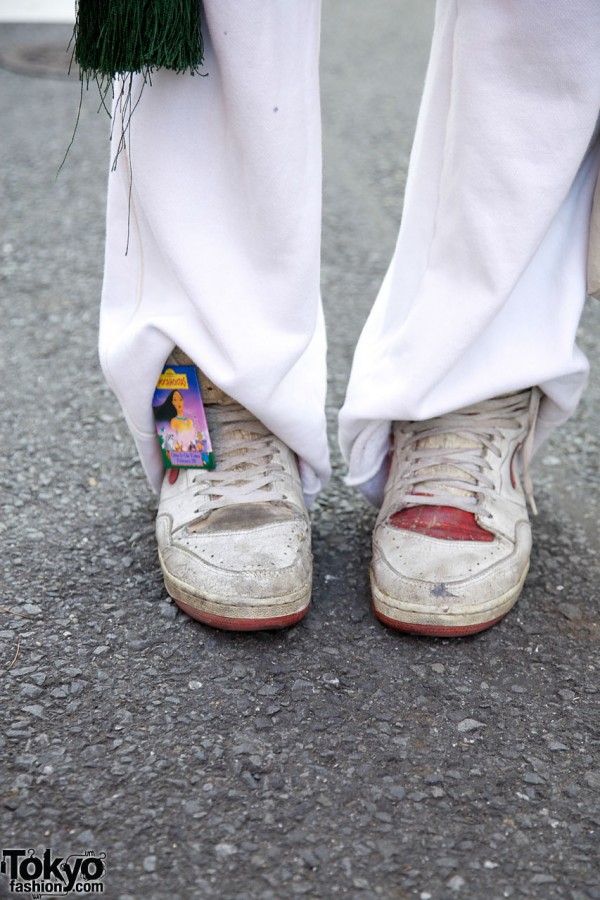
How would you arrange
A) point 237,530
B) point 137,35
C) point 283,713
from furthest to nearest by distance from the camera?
point 237,530, point 283,713, point 137,35

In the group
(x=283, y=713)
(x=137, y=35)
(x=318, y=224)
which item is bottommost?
(x=283, y=713)

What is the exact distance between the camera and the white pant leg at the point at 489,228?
99 centimetres

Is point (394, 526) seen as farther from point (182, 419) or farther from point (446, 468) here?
point (182, 419)

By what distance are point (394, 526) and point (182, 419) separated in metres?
0.30

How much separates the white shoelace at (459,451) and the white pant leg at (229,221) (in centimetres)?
15

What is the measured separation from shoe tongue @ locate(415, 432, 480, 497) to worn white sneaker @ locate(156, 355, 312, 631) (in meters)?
0.17

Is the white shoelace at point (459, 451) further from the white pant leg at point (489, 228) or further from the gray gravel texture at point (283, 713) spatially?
the gray gravel texture at point (283, 713)

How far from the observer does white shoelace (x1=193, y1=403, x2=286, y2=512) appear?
1.19 meters

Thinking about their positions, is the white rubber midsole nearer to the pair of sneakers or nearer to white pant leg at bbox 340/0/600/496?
the pair of sneakers

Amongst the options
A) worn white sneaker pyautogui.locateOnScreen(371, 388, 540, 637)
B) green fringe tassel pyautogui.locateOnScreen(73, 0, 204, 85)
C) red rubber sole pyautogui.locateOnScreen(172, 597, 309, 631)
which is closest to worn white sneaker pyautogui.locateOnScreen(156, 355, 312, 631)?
red rubber sole pyautogui.locateOnScreen(172, 597, 309, 631)

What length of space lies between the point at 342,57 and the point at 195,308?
3.23 meters

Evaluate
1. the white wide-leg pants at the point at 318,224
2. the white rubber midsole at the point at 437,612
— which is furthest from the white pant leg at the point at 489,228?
the white rubber midsole at the point at 437,612

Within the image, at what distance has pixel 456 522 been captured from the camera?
1.18 metres

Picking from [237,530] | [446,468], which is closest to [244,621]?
[237,530]
